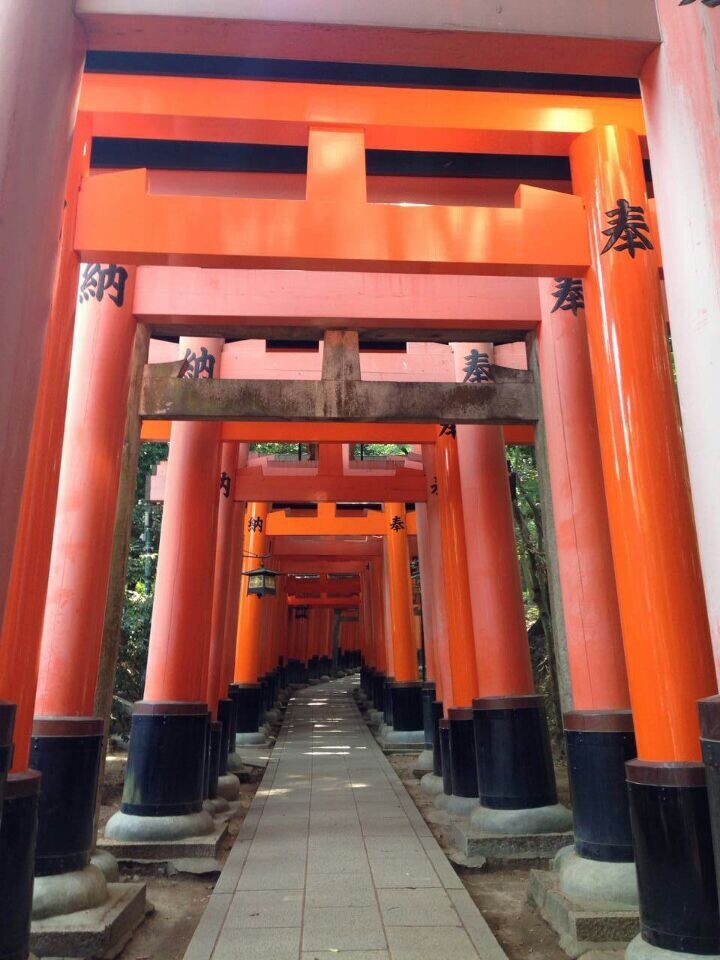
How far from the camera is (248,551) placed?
15.4 metres

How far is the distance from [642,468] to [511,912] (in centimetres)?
345

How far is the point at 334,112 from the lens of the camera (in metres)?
4.55

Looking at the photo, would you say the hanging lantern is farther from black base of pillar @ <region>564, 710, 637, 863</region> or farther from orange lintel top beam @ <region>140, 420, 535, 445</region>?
black base of pillar @ <region>564, 710, 637, 863</region>

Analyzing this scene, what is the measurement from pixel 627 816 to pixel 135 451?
449cm

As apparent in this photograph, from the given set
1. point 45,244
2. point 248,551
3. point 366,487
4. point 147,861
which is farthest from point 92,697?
point 248,551

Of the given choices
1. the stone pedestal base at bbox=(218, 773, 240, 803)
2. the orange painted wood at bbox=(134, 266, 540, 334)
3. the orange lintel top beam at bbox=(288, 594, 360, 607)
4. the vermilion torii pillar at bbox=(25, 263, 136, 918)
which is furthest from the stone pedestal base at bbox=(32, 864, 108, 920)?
the orange lintel top beam at bbox=(288, 594, 360, 607)

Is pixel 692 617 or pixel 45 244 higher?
pixel 45 244

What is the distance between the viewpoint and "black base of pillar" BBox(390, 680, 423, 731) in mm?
15352

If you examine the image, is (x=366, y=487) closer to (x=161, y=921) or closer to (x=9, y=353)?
(x=161, y=921)

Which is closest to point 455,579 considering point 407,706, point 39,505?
point 39,505

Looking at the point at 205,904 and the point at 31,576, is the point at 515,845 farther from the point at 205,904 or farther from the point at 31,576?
the point at 31,576

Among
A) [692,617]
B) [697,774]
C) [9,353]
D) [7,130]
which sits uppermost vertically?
[7,130]

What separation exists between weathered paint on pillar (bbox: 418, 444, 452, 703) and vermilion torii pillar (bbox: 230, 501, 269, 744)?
4586 mm

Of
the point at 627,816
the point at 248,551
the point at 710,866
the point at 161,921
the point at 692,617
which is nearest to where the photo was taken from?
the point at 710,866
